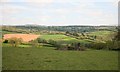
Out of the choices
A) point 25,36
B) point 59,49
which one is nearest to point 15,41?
point 25,36

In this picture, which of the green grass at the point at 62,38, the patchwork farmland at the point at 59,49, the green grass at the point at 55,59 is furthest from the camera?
the green grass at the point at 62,38

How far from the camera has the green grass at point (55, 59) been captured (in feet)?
25.8

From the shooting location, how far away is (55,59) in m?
8.23

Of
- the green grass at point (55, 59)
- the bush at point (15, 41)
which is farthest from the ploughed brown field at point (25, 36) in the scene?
the green grass at point (55, 59)

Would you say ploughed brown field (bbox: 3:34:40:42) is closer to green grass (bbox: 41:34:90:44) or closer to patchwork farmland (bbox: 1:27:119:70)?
patchwork farmland (bbox: 1:27:119:70)

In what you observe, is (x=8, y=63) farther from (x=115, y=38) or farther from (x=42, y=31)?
(x=115, y=38)

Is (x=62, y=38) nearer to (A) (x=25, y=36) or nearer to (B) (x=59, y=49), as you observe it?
(B) (x=59, y=49)

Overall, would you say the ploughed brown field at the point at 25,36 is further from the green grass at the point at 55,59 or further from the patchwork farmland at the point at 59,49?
the green grass at the point at 55,59

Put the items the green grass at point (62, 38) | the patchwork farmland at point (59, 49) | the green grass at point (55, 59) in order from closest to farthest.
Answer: the green grass at point (55, 59) < the patchwork farmland at point (59, 49) < the green grass at point (62, 38)

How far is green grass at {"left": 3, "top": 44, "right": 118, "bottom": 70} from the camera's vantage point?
786 cm

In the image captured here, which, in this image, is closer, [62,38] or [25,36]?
[62,38]

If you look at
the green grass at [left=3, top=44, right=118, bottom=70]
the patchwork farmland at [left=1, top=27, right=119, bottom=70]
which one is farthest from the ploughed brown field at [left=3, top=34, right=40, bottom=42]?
the green grass at [left=3, top=44, right=118, bottom=70]

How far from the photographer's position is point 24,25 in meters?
8.29
